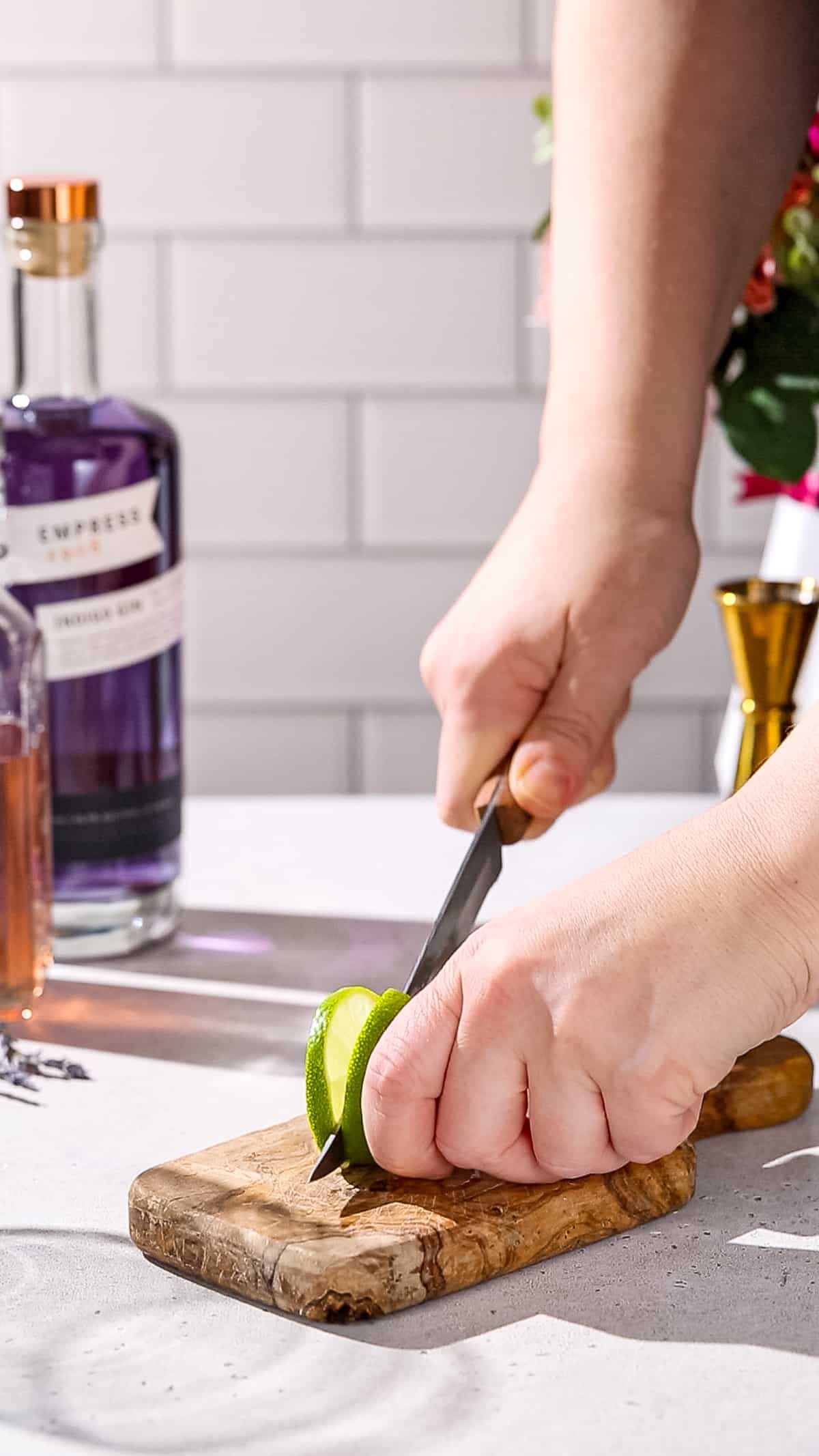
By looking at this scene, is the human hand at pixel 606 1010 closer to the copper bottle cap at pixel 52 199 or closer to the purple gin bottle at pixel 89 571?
the purple gin bottle at pixel 89 571

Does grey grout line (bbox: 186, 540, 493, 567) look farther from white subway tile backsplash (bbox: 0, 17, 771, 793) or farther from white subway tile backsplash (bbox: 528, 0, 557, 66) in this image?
white subway tile backsplash (bbox: 528, 0, 557, 66)

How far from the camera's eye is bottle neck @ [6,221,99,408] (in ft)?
2.65

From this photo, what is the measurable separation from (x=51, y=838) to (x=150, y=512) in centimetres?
16

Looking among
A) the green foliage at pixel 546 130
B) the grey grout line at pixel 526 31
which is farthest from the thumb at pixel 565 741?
the grey grout line at pixel 526 31

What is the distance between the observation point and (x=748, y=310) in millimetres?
932

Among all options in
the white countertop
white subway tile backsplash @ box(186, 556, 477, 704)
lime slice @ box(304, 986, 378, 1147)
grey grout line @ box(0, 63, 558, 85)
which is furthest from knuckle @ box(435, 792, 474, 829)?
grey grout line @ box(0, 63, 558, 85)

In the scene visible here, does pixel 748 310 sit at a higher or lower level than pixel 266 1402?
higher

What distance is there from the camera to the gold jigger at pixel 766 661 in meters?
0.82

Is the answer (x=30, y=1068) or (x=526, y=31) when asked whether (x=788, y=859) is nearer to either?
(x=30, y=1068)

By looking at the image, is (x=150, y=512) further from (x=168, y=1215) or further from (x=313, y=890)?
(x=168, y=1215)

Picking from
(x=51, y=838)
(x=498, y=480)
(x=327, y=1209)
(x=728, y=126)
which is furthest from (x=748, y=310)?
(x=498, y=480)

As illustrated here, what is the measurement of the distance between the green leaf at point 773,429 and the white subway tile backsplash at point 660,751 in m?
0.85

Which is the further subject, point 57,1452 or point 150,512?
point 150,512

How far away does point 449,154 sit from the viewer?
168cm
